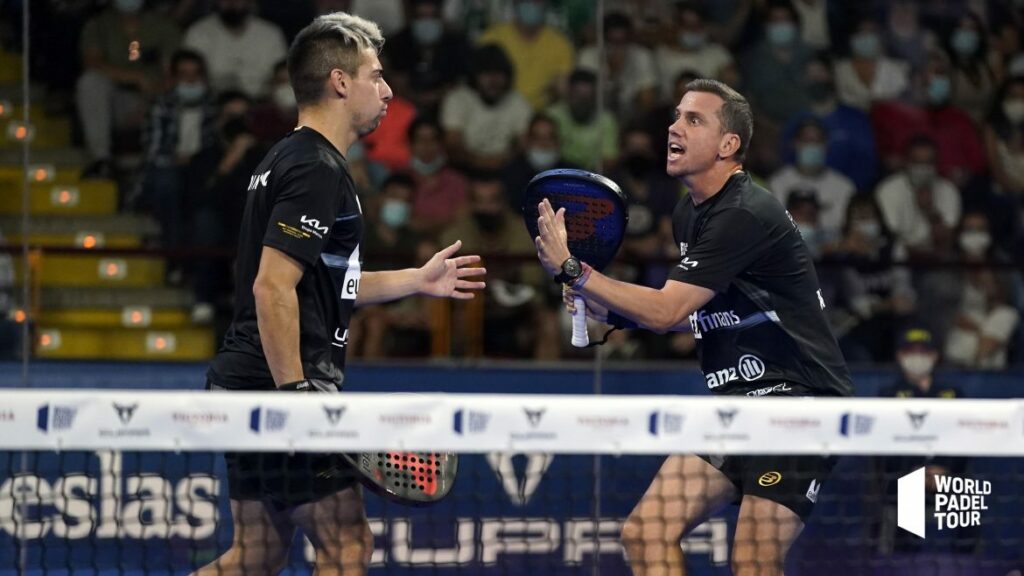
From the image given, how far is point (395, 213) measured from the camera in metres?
7.96

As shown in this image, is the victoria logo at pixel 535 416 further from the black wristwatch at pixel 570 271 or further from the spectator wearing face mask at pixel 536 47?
the spectator wearing face mask at pixel 536 47

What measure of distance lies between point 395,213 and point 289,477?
3.89m

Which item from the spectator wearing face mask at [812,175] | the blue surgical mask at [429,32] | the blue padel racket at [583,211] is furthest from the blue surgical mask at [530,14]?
the blue padel racket at [583,211]

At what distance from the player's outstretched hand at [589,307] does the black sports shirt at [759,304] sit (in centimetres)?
34

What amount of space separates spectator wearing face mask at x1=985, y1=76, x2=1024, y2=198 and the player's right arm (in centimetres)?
545

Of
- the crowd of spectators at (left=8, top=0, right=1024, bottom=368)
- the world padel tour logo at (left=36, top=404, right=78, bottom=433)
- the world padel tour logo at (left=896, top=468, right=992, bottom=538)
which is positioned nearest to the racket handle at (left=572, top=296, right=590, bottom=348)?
the world padel tour logo at (left=896, top=468, right=992, bottom=538)

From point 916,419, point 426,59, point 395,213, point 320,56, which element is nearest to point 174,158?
point 395,213

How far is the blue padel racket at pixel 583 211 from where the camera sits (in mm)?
4844

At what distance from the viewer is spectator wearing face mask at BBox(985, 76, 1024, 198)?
8.45 m

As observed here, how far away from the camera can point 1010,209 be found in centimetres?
847

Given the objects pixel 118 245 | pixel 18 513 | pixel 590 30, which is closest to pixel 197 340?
pixel 118 245

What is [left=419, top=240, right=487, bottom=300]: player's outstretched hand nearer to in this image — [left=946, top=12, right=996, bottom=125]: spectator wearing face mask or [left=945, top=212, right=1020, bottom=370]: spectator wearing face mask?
[left=945, top=212, right=1020, bottom=370]: spectator wearing face mask

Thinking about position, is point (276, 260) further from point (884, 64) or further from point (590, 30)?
point (884, 64)

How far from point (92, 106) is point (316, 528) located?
4.35m
